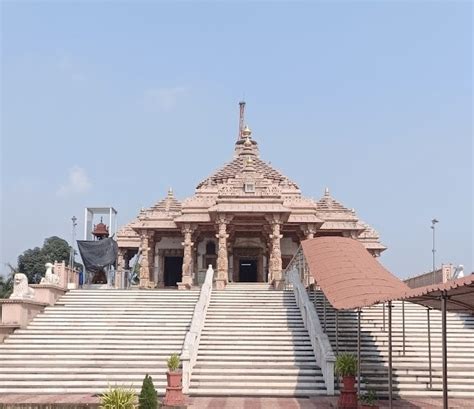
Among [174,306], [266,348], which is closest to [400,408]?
[266,348]

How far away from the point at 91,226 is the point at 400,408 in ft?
78.6

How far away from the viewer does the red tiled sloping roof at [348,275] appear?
11125mm

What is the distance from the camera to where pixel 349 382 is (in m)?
11.0

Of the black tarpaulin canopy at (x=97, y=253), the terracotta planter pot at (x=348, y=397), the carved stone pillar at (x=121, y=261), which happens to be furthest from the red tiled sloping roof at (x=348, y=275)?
the carved stone pillar at (x=121, y=261)

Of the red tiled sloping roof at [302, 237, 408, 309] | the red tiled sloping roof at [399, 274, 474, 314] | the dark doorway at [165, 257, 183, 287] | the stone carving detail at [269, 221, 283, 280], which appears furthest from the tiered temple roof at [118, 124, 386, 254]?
the red tiled sloping roof at [399, 274, 474, 314]

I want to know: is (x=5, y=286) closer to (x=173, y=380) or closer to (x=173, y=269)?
(x=173, y=269)

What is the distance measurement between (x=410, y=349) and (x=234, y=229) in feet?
49.2

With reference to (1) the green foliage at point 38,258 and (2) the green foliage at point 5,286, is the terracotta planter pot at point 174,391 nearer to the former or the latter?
(2) the green foliage at point 5,286

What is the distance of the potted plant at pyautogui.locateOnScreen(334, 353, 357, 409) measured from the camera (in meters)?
10.9

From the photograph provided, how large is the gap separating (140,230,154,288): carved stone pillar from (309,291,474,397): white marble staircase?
1178 centimetres

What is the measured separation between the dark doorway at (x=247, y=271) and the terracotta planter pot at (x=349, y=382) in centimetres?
1972

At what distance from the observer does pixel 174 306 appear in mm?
18625

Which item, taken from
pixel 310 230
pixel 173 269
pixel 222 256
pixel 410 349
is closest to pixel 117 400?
pixel 410 349

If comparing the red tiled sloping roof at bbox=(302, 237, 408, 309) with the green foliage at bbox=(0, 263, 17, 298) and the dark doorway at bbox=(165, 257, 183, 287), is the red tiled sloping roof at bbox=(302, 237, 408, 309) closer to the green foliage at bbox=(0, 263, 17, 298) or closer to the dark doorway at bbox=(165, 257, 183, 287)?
the dark doorway at bbox=(165, 257, 183, 287)
